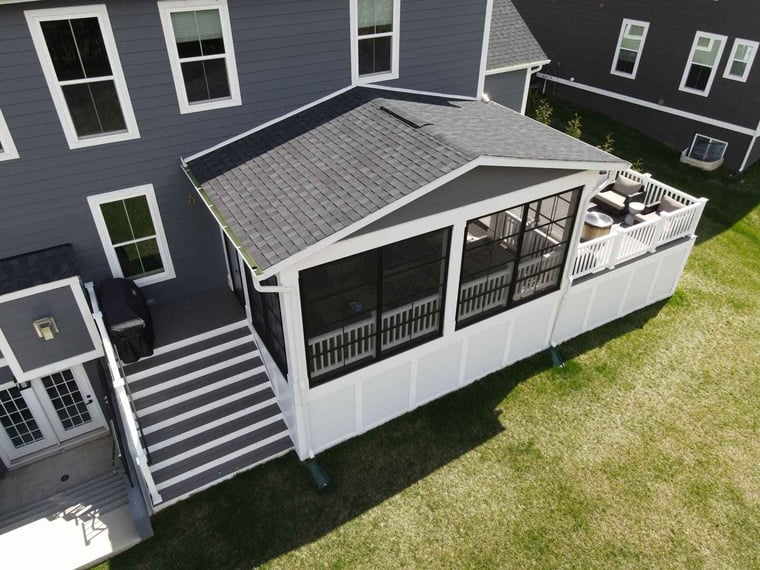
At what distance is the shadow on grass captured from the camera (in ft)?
29.7

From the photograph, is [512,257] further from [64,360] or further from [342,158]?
[64,360]

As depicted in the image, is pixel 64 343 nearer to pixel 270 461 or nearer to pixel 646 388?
pixel 270 461

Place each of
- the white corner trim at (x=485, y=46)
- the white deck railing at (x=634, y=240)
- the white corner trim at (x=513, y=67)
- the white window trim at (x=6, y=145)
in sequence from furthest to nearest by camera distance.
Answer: the white corner trim at (x=513, y=67) → the white deck railing at (x=634, y=240) → the white corner trim at (x=485, y=46) → the white window trim at (x=6, y=145)

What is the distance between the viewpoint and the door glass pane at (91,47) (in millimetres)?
8344

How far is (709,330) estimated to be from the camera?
13.6 metres

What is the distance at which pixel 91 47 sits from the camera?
853cm

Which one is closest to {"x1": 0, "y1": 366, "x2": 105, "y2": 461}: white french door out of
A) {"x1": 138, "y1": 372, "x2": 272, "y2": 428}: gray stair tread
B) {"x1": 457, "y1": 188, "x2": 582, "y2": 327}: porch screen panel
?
{"x1": 138, "y1": 372, "x2": 272, "y2": 428}: gray stair tread

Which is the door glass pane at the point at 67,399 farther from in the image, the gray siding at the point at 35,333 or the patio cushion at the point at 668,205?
the patio cushion at the point at 668,205

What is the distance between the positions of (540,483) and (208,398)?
6464 mm

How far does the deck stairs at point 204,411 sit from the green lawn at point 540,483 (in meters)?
0.36

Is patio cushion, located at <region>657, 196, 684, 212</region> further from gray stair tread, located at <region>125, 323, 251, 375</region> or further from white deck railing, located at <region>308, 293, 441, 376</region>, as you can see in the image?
gray stair tread, located at <region>125, 323, 251, 375</region>

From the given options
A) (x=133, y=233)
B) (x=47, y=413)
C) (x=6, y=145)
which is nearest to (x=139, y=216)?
(x=133, y=233)

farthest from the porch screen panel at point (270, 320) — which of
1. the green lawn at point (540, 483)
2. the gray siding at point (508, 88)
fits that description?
the gray siding at point (508, 88)

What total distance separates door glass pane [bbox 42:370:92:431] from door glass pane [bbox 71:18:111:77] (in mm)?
5672
